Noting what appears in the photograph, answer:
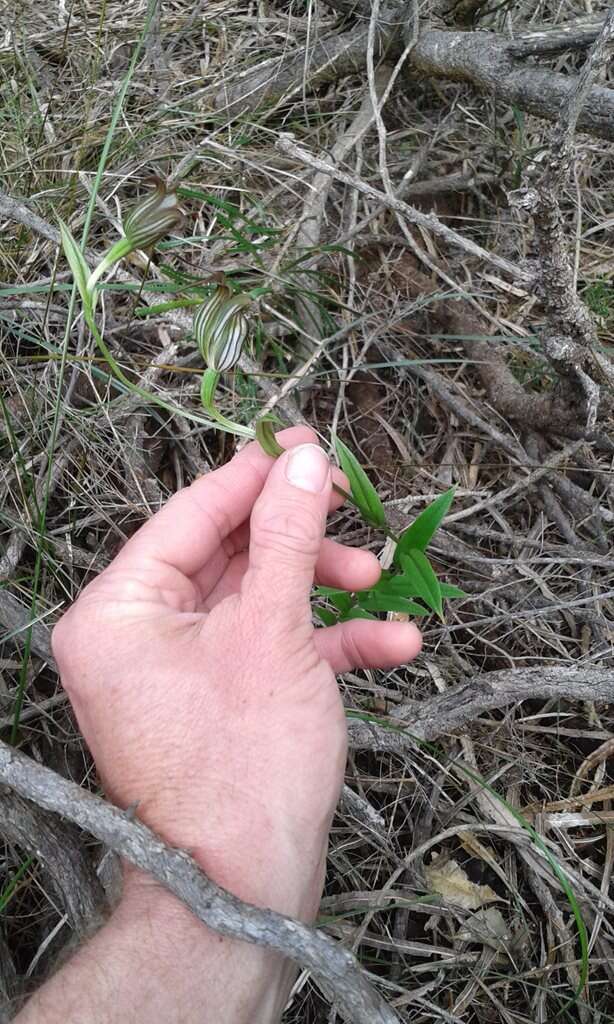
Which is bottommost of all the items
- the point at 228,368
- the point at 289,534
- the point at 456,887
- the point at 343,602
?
the point at 456,887

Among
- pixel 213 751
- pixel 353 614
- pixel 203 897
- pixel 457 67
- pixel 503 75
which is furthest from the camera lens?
pixel 457 67

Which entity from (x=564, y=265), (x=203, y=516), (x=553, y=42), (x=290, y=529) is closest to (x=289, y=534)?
(x=290, y=529)

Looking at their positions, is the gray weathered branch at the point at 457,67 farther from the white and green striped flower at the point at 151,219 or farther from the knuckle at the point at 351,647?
the knuckle at the point at 351,647

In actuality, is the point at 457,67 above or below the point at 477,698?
above

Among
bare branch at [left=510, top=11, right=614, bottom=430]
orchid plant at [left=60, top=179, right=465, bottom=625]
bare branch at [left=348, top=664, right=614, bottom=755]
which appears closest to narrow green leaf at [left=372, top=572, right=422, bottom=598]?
orchid plant at [left=60, top=179, right=465, bottom=625]

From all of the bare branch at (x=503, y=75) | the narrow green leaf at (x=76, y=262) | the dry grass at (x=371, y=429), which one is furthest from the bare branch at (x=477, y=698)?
the bare branch at (x=503, y=75)

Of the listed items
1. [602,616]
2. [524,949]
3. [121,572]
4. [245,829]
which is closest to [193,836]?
[245,829]

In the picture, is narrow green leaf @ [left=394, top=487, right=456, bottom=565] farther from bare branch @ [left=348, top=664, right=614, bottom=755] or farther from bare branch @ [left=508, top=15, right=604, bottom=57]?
bare branch @ [left=508, top=15, right=604, bottom=57]

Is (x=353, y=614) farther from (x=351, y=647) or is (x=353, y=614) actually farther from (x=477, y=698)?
(x=477, y=698)
